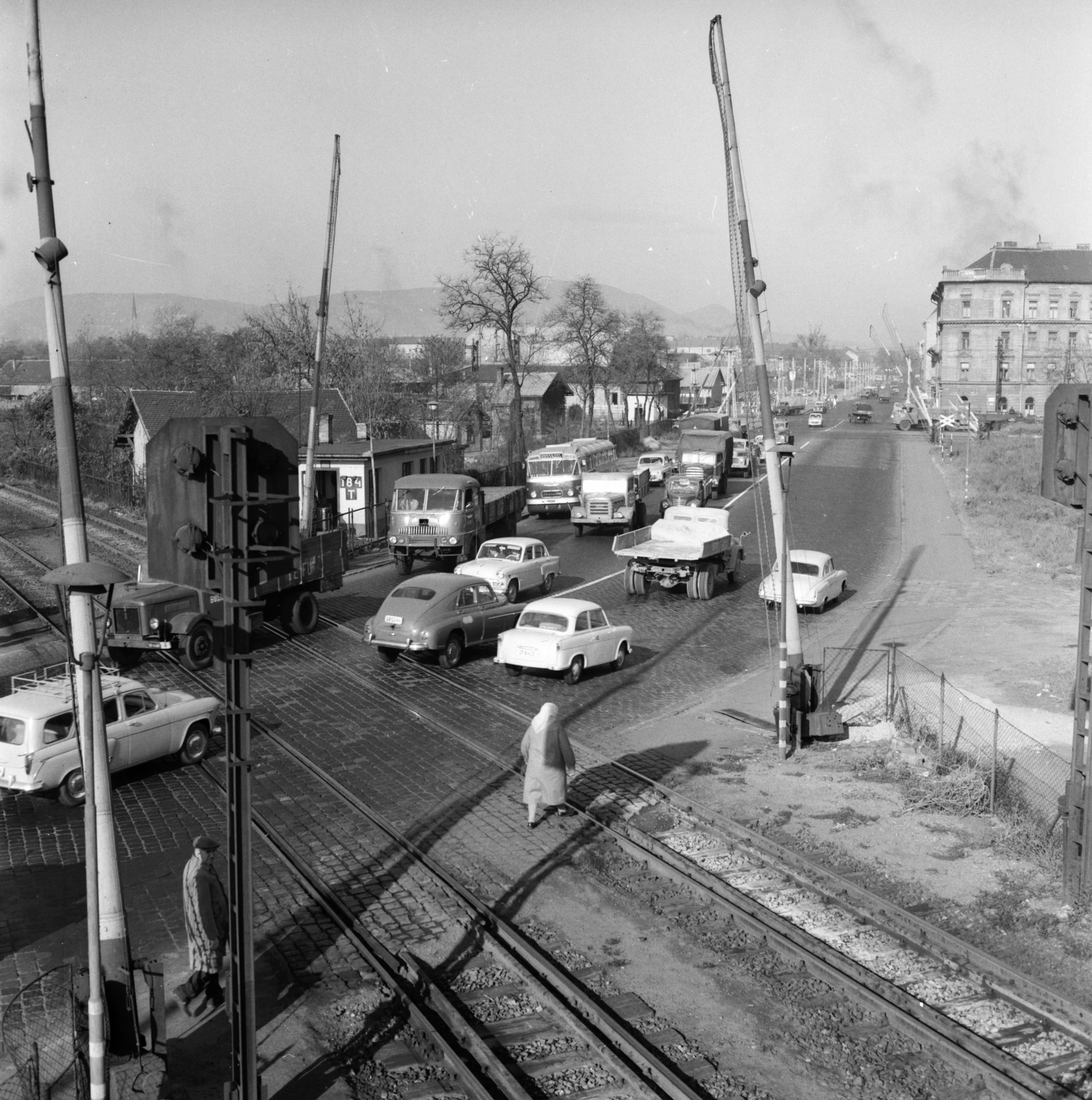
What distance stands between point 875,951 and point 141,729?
30.8 ft

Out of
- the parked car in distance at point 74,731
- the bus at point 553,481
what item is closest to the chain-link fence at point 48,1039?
the parked car in distance at point 74,731

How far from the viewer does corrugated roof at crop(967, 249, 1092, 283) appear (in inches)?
4085

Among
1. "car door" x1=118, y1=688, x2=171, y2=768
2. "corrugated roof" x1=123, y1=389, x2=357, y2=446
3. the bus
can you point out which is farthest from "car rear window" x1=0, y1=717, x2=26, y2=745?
"corrugated roof" x1=123, y1=389, x2=357, y2=446

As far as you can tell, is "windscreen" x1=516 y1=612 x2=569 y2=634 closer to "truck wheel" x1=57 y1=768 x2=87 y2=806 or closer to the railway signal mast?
the railway signal mast

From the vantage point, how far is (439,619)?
71.9 ft

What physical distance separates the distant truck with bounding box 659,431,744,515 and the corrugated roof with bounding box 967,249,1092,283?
6460cm

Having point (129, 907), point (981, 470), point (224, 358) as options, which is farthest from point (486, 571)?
point (224, 358)

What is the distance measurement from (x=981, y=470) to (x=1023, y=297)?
172 feet

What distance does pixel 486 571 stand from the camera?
1058 inches

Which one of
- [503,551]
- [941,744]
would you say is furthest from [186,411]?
[941,744]

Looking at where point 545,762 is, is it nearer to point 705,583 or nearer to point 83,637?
point 83,637

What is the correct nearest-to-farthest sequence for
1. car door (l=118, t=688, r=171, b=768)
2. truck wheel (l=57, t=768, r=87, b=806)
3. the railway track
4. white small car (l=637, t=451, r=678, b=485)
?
1. the railway track
2. truck wheel (l=57, t=768, r=87, b=806)
3. car door (l=118, t=688, r=171, b=768)
4. white small car (l=637, t=451, r=678, b=485)

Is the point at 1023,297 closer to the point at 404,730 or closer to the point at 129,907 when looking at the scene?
the point at 404,730

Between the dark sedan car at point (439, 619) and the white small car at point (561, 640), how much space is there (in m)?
0.90
